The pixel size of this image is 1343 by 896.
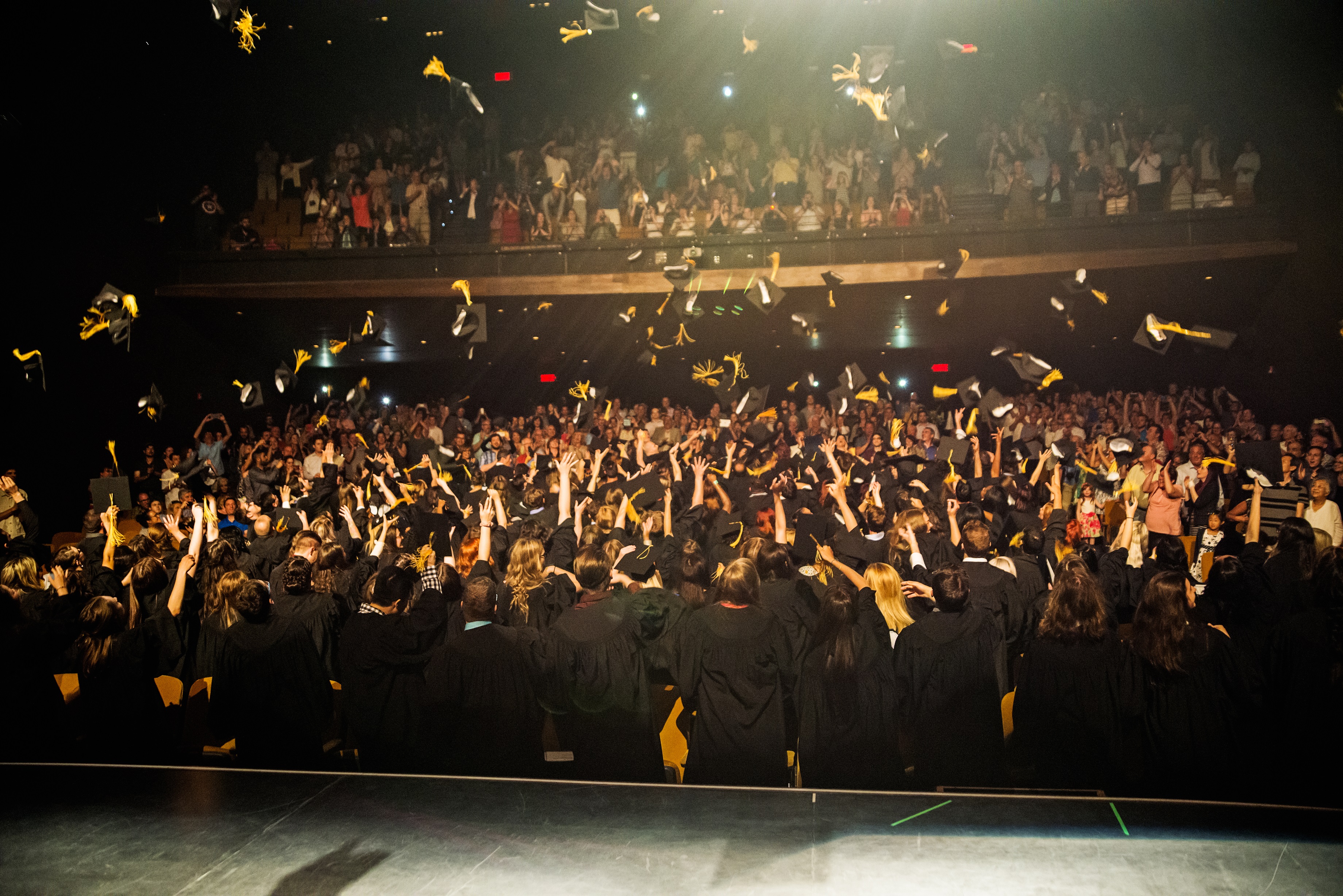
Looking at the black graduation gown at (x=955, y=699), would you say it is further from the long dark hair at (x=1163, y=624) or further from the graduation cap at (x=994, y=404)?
the graduation cap at (x=994, y=404)

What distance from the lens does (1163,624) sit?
3.16m

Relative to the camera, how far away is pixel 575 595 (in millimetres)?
4734

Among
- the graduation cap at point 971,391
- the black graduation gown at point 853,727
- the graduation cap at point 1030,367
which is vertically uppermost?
the graduation cap at point 1030,367

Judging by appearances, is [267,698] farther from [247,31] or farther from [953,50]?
[953,50]

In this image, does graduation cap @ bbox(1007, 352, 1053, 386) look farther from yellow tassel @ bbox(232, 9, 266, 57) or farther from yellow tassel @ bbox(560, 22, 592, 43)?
yellow tassel @ bbox(232, 9, 266, 57)

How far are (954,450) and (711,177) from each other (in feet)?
24.2

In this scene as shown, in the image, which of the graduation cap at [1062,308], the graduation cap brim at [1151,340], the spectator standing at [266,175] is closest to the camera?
the graduation cap brim at [1151,340]

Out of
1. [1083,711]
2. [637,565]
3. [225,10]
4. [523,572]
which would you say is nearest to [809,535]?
[637,565]

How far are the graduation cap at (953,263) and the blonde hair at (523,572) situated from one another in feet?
34.0

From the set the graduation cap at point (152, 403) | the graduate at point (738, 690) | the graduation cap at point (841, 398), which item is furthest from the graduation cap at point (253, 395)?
the graduate at point (738, 690)

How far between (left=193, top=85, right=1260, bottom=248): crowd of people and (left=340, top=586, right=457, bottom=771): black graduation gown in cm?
1101

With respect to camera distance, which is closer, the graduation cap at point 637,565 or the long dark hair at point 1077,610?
the long dark hair at point 1077,610

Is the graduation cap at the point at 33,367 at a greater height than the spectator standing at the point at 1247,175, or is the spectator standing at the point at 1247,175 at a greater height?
the spectator standing at the point at 1247,175

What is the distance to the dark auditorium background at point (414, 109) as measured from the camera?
11.3 meters
